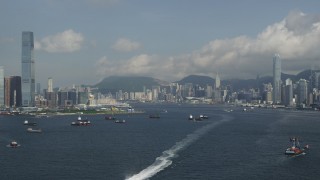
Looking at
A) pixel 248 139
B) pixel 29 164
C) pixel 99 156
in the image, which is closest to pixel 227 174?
pixel 99 156

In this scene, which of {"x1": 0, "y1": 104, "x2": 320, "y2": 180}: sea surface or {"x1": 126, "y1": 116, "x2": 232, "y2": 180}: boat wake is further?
{"x1": 0, "y1": 104, "x2": 320, "y2": 180}: sea surface

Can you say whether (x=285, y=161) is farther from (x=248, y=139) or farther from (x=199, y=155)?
(x=248, y=139)

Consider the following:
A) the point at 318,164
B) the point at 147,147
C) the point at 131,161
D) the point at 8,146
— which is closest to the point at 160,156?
the point at 131,161

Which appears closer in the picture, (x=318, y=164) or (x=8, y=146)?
(x=318, y=164)

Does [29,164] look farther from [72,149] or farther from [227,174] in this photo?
[227,174]

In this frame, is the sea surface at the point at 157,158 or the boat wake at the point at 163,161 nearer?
the boat wake at the point at 163,161

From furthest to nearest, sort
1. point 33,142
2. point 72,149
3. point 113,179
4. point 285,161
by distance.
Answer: point 33,142 → point 72,149 → point 285,161 → point 113,179

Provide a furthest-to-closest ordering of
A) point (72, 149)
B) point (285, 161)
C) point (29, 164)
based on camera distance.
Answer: point (72, 149)
point (285, 161)
point (29, 164)

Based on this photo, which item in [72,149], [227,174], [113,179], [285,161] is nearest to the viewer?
[113,179]

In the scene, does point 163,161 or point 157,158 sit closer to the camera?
point 163,161
